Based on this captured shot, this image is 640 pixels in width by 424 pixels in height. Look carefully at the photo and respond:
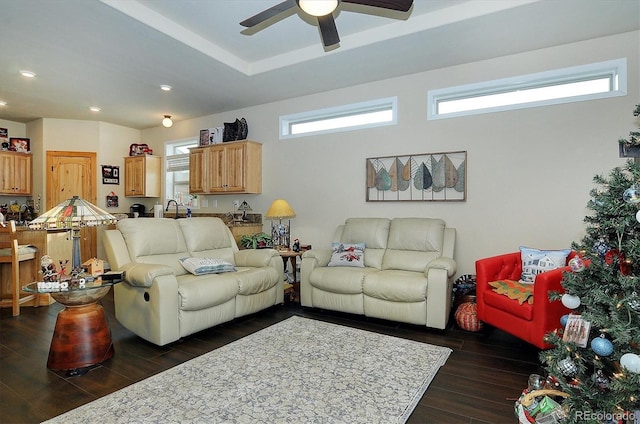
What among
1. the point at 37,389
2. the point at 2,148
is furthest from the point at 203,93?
the point at 2,148

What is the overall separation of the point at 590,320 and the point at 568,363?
266 millimetres

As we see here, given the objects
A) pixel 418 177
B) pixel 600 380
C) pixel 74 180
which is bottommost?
pixel 600 380

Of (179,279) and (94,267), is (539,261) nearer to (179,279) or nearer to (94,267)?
(179,279)

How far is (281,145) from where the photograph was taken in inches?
209

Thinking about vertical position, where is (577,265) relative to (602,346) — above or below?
above

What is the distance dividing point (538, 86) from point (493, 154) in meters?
0.83

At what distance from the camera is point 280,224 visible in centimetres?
511

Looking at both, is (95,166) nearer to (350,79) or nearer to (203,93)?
(203,93)

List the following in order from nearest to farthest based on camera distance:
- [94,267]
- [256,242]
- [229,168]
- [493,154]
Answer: [94,267], [493,154], [256,242], [229,168]

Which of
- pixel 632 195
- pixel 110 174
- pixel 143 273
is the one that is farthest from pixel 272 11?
pixel 110 174

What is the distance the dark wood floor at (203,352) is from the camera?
2.03 m

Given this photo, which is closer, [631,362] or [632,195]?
[631,362]

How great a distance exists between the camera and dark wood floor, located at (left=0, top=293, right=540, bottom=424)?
6.66ft

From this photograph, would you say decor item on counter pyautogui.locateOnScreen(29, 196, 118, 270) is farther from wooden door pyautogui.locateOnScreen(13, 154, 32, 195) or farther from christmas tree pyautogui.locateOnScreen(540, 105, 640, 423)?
wooden door pyautogui.locateOnScreen(13, 154, 32, 195)
